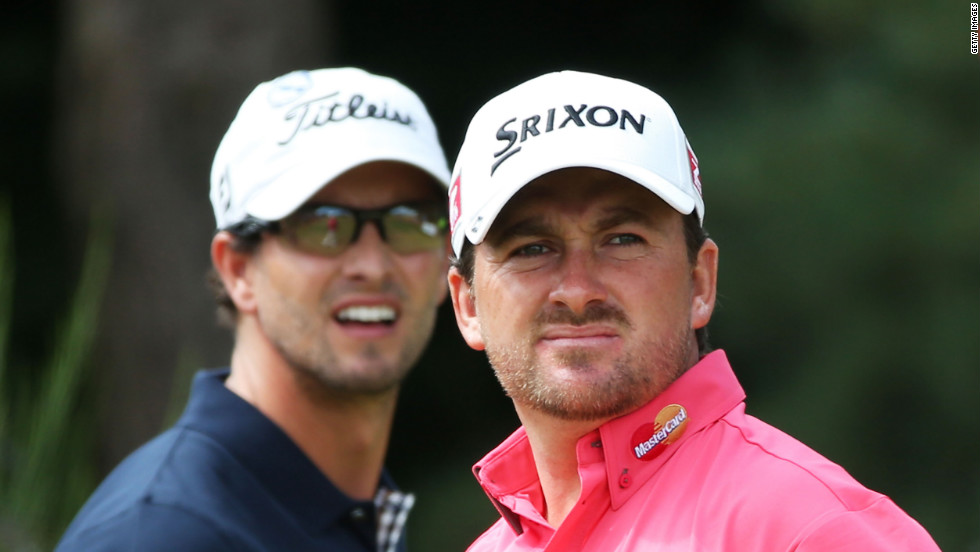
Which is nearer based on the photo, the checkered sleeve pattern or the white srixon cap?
the white srixon cap

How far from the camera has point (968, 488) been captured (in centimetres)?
547

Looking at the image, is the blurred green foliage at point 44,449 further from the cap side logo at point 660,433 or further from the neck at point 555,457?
the cap side logo at point 660,433

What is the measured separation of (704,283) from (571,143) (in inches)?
14.1

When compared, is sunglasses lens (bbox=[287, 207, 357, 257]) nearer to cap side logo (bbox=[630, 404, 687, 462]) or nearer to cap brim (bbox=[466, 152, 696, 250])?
cap brim (bbox=[466, 152, 696, 250])

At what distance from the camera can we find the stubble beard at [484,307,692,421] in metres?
1.75

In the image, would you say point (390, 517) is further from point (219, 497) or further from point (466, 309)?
point (466, 309)

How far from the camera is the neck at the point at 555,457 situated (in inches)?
71.9

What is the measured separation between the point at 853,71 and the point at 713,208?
3.00 feet

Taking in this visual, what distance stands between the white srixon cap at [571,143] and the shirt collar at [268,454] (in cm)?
110

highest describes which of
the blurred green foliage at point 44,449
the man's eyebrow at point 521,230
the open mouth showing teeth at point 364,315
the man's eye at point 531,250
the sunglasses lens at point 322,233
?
the man's eyebrow at point 521,230

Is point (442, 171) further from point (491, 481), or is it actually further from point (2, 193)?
point (2, 193)

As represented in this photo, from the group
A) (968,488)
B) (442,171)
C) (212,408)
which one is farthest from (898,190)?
(212,408)

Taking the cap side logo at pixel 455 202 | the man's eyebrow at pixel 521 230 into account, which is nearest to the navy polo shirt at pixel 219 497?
the cap side logo at pixel 455 202

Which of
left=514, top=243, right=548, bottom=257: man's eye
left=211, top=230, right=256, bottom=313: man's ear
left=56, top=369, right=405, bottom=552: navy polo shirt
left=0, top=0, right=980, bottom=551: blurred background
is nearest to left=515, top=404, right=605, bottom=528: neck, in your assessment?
left=514, top=243, right=548, bottom=257: man's eye
